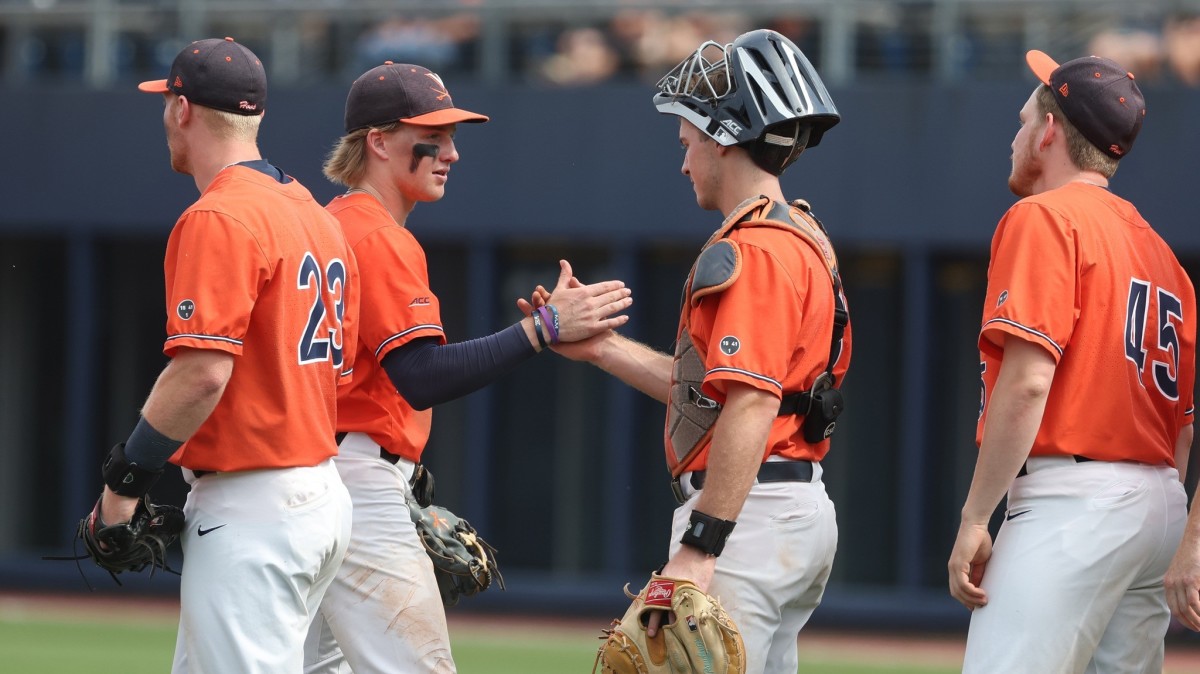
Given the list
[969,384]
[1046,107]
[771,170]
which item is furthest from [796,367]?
[969,384]

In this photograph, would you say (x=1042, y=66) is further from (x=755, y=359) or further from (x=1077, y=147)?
(x=755, y=359)

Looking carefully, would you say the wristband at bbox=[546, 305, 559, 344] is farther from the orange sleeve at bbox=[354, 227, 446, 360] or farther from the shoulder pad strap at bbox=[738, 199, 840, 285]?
the shoulder pad strap at bbox=[738, 199, 840, 285]

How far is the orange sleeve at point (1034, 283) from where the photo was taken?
4.09 metres

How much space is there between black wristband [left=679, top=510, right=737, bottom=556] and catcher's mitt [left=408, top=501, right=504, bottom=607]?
135 cm

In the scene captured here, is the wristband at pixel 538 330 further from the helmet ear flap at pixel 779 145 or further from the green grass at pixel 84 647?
the green grass at pixel 84 647

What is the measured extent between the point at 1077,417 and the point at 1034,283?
385mm

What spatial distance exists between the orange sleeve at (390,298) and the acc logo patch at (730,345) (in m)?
1.23

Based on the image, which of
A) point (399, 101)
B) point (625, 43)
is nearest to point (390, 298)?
point (399, 101)

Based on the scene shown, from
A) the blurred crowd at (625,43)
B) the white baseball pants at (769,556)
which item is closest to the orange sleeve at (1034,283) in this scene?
the white baseball pants at (769,556)

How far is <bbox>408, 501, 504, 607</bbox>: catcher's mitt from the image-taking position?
5.05 metres

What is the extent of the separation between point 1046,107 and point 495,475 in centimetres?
989

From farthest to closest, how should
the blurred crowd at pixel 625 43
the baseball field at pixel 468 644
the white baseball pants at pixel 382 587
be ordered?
the blurred crowd at pixel 625 43, the baseball field at pixel 468 644, the white baseball pants at pixel 382 587

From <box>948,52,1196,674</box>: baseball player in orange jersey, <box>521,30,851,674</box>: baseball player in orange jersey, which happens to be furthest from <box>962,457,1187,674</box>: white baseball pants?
<box>521,30,851,674</box>: baseball player in orange jersey

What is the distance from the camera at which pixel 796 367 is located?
4.14 metres
